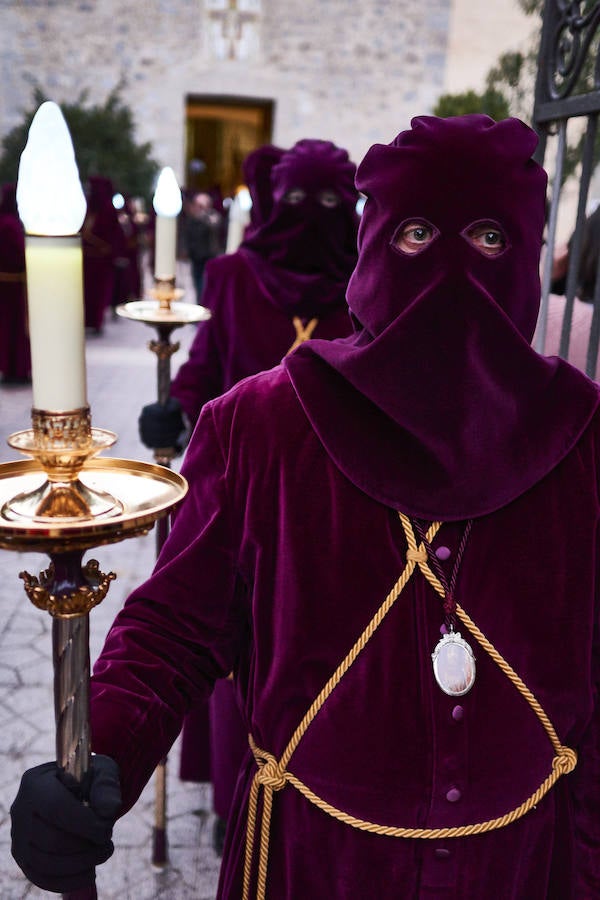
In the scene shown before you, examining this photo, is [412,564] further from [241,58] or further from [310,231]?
[241,58]

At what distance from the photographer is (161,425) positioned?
247cm

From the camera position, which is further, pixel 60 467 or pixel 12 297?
pixel 12 297

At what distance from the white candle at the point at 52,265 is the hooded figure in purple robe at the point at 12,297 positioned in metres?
7.79

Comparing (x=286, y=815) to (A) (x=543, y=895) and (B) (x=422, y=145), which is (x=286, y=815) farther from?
(B) (x=422, y=145)

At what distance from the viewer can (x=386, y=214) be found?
1125 mm

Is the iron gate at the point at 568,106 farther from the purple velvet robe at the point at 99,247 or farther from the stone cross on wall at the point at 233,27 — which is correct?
the stone cross on wall at the point at 233,27

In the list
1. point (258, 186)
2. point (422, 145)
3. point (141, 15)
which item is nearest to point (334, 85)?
point (141, 15)

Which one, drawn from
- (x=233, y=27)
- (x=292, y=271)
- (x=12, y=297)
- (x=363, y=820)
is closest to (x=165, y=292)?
(x=292, y=271)

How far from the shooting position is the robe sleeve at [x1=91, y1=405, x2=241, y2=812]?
3.54ft

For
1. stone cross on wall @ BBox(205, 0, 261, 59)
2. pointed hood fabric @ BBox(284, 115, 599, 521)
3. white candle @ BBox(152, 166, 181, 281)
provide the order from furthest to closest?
stone cross on wall @ BBox(205, 0, 261, 59), white candle @ BBox(152, 166, 181, 281), pointed hood fabric @ BBox(284, 115, 599, 521)

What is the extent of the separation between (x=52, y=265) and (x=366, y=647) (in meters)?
0.68

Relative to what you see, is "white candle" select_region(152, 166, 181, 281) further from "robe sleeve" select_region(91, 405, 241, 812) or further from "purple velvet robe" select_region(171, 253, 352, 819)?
"robe sleeve" select_region(91, 405, 241, 812)

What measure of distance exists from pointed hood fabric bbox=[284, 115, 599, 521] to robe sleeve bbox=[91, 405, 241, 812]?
0.20 m

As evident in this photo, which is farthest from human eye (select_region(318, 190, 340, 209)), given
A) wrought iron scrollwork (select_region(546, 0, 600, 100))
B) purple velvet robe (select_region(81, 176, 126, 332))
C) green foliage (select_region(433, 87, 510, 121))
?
purple velvet robe (select_region(81, 176, 126, 332))
